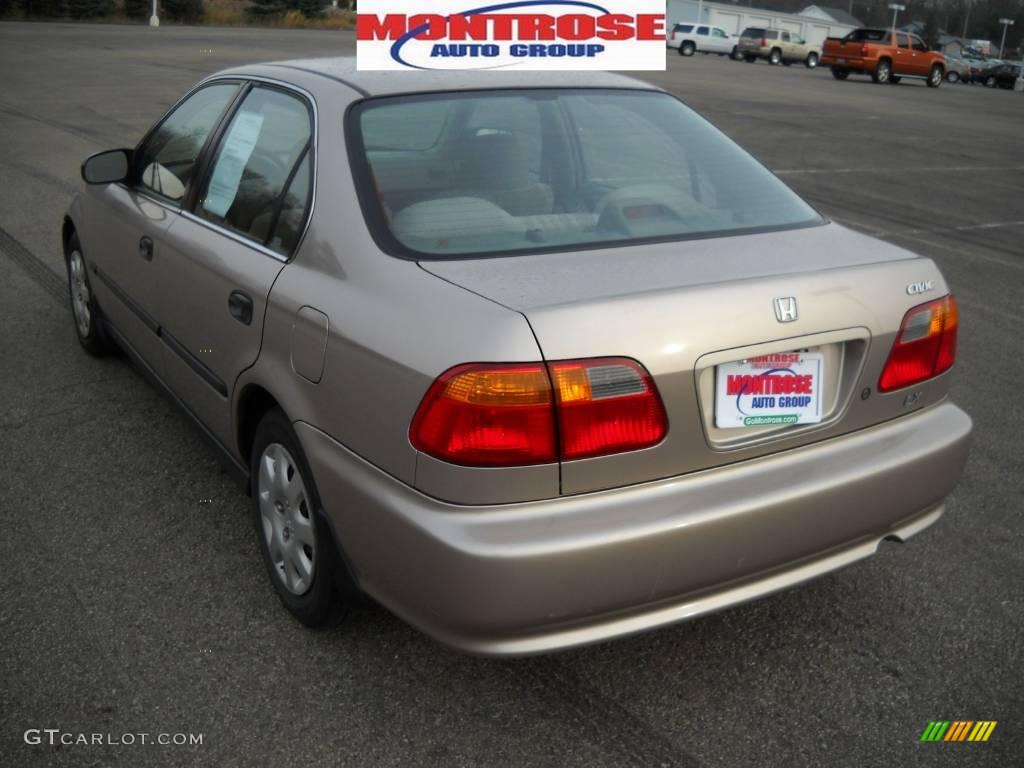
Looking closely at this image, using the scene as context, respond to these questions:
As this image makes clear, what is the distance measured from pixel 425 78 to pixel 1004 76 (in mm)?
55991

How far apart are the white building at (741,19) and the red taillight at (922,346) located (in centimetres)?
7763

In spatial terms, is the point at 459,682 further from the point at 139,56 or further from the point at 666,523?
the point at 139,56

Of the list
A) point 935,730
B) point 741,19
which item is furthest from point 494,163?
point 741,19

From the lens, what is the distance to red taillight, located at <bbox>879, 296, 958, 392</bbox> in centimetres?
280

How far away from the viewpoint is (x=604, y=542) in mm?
2344

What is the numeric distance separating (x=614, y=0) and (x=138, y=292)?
10.5 feet

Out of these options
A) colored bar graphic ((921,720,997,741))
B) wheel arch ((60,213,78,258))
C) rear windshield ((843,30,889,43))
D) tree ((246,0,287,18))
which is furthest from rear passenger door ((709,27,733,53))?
colored bar graphic ((921,720,997,741))

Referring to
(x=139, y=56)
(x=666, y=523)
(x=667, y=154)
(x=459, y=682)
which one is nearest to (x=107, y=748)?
(x=459, y=682)

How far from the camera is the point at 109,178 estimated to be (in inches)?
169

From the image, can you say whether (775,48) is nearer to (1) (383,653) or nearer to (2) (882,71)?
(2) (882,71)

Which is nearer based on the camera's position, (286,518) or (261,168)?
(286,518)

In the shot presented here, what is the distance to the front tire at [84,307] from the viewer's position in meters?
5.11

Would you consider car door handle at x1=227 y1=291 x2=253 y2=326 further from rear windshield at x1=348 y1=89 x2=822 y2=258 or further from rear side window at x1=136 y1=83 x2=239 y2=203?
rear side window at x1=136 y1=83 x2=239 y2=203

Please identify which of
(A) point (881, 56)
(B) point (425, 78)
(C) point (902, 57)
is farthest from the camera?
(C) point (902, 57)
